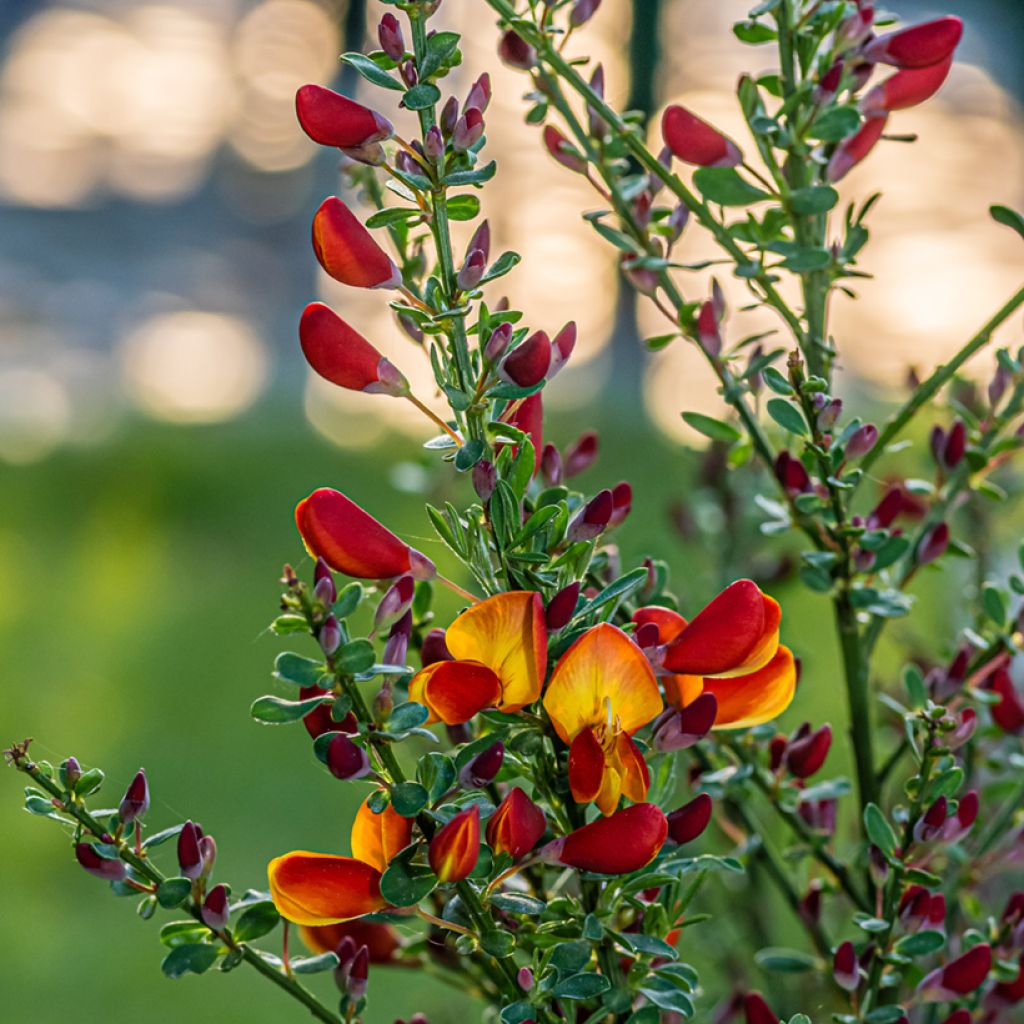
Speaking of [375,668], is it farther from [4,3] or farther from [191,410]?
[4,3]

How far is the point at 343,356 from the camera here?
1.28ft

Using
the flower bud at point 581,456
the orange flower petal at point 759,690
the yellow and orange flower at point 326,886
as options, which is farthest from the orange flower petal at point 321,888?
the flower bud at point 581,456

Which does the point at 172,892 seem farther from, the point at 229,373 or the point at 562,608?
the point at 229,373

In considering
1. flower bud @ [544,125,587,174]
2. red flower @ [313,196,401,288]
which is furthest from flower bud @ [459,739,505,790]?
flower bud @ [544,125,587,174]

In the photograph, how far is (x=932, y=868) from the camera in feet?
1.83

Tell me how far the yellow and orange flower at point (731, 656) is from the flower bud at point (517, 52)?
0.21m

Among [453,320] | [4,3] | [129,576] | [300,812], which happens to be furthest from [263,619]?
[4,3]

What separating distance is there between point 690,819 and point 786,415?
131 millimetres

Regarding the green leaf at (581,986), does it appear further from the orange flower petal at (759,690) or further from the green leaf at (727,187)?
the green leaf at (727,187)

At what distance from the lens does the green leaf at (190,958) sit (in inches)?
14.8

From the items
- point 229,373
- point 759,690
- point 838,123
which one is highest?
point 838,123

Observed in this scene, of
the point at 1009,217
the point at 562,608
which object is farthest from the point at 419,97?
the point at 1009,217

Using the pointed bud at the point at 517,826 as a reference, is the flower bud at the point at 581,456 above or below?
below

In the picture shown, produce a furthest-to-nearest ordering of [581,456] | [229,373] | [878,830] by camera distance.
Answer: [229,373] → [581,456] → [878,830]
